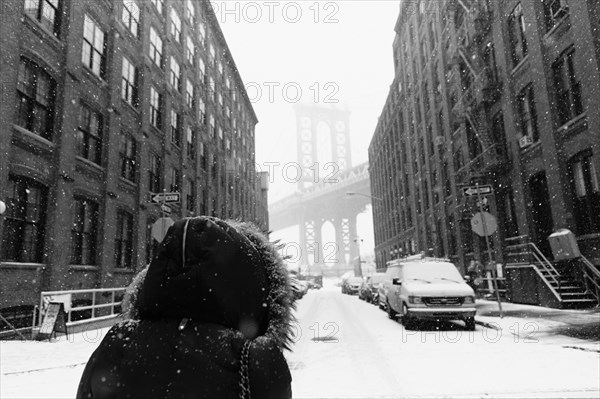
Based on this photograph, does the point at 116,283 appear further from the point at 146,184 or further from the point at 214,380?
the point at 214,380

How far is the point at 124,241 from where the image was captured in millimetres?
19156

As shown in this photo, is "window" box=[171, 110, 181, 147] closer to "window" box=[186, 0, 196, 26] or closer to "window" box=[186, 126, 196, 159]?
"window" box=[186, 126, 196, 159]

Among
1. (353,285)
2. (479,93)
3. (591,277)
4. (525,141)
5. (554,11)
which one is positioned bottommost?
(353,285)

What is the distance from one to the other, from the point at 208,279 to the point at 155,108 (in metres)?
23.7

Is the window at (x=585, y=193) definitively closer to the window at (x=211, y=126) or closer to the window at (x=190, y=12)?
the window at (x=211, y=126)

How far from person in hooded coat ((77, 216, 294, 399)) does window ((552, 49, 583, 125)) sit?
17.4 m

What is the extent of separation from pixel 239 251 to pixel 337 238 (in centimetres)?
8817

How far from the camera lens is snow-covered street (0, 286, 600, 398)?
580 centimetres

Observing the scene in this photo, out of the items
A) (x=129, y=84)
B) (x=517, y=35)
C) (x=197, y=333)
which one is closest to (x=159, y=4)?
(x=129, y=84)

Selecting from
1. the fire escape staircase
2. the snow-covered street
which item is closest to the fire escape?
the fire escape staircase

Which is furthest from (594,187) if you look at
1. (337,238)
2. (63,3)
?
(337,238)

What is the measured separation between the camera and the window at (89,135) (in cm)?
1598

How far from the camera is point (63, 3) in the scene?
15008 mm

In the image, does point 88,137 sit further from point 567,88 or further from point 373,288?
point 567,88
